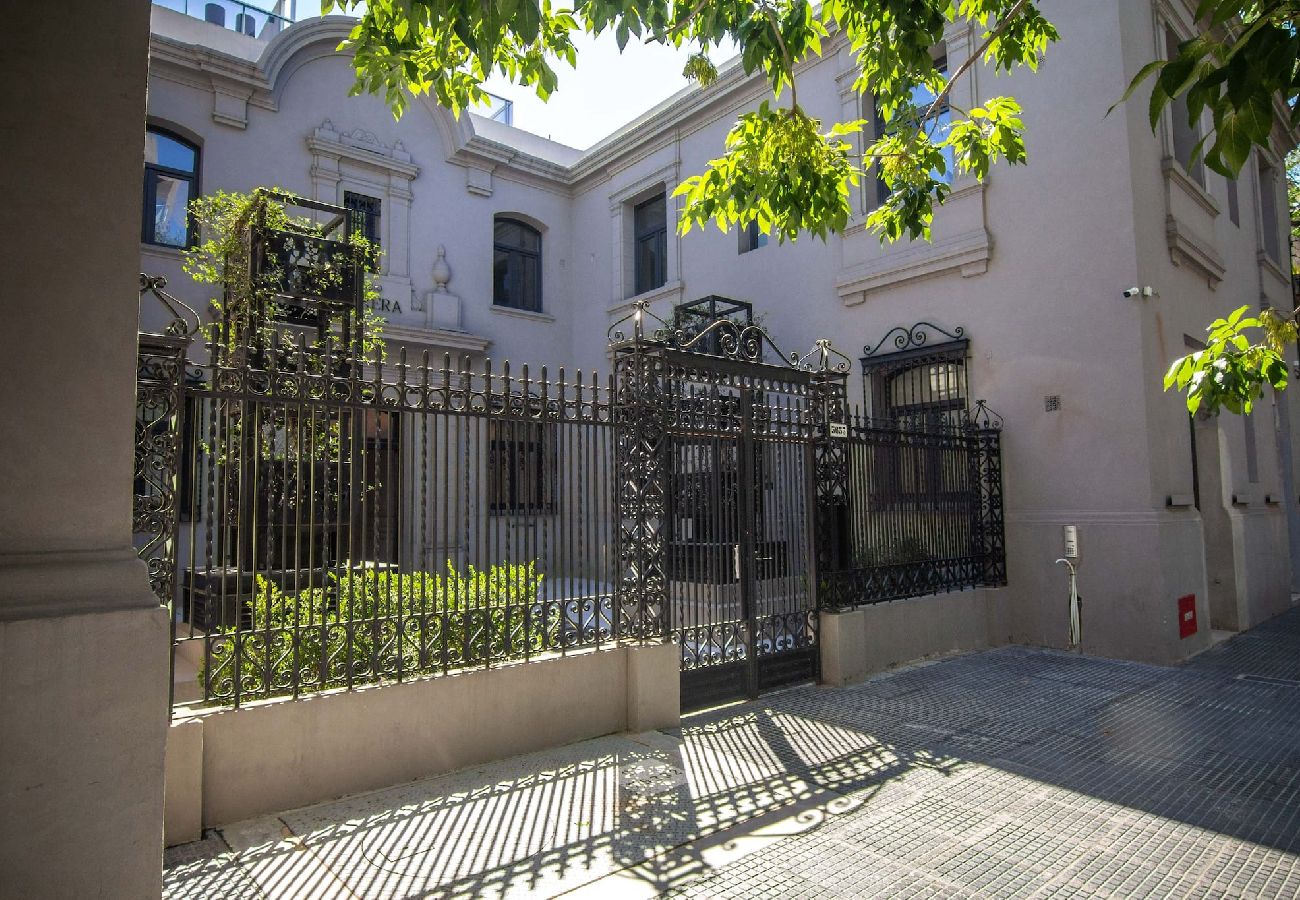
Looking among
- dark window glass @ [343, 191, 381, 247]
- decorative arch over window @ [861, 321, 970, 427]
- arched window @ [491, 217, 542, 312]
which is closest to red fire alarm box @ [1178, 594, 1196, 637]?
decorative arch over window @ [861, 321, 970, 427]

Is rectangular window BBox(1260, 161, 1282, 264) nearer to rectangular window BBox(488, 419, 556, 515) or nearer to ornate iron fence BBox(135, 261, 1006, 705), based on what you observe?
ornate iron fence BBox(135, 261, 1006, 705)

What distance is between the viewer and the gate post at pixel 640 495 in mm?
6879

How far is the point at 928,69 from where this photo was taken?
18.8ft

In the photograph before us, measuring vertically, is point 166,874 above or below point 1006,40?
below

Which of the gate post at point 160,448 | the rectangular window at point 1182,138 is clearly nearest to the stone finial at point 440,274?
the gate post at point 160,448

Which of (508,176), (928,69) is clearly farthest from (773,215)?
(508,176)

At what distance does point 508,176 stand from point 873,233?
851cm

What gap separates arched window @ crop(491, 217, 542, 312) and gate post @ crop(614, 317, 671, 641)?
428 inches

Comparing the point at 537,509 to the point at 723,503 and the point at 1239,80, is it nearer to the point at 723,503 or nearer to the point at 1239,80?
the point at 723,503

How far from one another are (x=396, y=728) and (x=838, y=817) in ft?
9.50

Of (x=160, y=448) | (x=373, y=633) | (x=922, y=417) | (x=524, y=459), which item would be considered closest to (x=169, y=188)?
(x=524, y=459)

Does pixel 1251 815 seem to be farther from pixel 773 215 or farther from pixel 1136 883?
pixel 773 215

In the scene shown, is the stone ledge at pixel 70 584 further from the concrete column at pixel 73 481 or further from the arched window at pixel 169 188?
the arched window at pixel 169 188

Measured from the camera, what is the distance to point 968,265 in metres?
11.2
